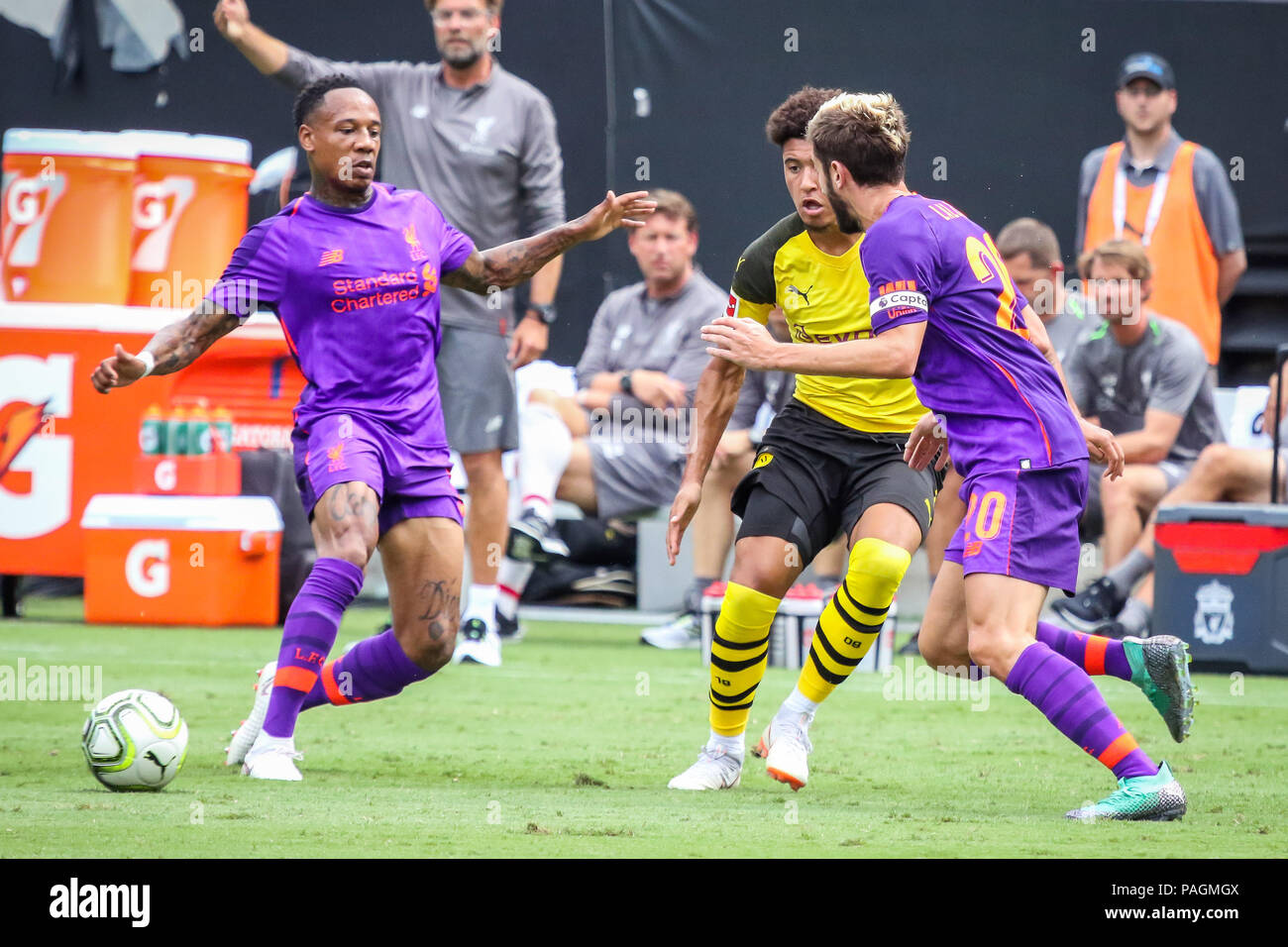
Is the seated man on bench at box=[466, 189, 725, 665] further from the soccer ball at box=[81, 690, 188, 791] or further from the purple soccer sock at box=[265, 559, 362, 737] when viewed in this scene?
the soccer ball at box=[81, 690, 188, 791]

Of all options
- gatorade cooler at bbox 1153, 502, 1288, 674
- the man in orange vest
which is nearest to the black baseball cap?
the man in orange vest

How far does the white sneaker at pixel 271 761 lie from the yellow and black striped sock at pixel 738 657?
3.99 ft

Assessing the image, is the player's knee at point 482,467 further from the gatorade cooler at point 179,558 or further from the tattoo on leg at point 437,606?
the tattoo on leg at point 437,606

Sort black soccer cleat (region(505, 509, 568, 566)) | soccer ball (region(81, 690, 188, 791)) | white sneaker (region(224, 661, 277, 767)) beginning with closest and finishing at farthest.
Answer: soccer ball (region(81, 690, 188, 791)) → white sneaker (region(224, 661, 277, 767)) → black soccer cleat (region(505, 509, 568, 566))

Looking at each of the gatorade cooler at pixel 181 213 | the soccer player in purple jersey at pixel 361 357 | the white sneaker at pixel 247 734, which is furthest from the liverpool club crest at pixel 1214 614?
the gatorade cooler at pixel 181 213

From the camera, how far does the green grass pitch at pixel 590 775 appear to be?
4066mm

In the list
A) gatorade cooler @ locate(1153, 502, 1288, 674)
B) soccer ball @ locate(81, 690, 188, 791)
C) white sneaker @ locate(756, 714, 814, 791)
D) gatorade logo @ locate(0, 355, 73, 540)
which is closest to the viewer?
soccer ball @ locate(81, 690, 188, 791)

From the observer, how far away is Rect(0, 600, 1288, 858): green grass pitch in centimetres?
407

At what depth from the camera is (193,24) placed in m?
11.5

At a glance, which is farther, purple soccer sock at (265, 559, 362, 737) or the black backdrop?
the black backdrop

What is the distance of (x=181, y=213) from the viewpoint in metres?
9.92

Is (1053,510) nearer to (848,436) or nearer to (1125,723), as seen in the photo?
(848,436)

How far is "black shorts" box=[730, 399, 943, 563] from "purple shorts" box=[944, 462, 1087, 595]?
0.77m
